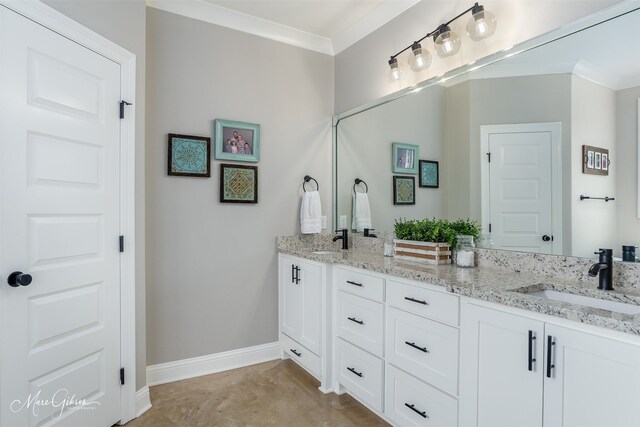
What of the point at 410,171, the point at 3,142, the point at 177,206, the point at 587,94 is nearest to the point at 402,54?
the point at 410,171

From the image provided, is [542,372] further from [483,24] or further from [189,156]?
[189,156]

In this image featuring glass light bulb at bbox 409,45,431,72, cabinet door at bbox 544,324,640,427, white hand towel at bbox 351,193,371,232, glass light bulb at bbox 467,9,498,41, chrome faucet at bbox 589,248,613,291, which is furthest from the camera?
white hand towel at bbox 351,193,371,232

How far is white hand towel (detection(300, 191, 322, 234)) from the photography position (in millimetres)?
3062

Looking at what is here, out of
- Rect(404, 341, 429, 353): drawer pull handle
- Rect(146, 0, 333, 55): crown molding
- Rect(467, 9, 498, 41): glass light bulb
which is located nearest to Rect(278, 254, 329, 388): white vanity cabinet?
Rect(404, 341, 429, 353): drawer pull handle

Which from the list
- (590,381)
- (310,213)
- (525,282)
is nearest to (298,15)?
(310,213)

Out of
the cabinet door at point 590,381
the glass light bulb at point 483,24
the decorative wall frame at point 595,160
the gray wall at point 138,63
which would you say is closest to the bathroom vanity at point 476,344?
the cabinet door at point 590,381

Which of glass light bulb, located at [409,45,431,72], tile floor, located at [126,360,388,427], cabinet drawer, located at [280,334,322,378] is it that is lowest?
tile floor, located at [126,360,388,427]

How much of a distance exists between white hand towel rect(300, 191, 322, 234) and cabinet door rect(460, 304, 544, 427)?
65.7 inches

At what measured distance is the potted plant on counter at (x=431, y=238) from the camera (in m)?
2.17

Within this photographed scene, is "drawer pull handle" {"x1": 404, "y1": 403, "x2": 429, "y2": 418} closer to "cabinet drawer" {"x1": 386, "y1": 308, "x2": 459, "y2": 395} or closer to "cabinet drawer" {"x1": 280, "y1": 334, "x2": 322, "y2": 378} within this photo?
"cabinet drawer" {"x1": 386, "y1": 308, "x2": 459, "y2": 395}

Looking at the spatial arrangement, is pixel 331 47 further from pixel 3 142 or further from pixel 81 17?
pixel 3 142

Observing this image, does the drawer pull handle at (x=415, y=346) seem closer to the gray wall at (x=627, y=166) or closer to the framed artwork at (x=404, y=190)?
the gray wall at (x=627, y=166)

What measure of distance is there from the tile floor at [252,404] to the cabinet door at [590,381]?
1087 millimetres

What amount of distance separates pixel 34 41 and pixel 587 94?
8.23ft
